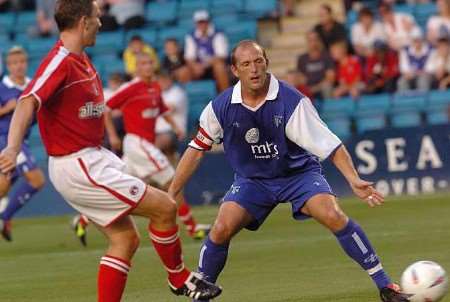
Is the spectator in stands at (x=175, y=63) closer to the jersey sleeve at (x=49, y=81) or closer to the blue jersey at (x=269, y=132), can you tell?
the blue jersey at (x=269, y=132)

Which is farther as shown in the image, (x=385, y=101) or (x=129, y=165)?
(x=385, y=101)

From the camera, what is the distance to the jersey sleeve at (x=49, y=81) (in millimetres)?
8438

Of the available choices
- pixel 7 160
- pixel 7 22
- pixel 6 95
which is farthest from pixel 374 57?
pixel 7 160

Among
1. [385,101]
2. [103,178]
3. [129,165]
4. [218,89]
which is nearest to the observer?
[103,178]

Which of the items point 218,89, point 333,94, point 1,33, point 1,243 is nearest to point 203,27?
point 218,89

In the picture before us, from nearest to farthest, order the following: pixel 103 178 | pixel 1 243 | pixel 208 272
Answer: pixel 103 178, pixel 208 272, pixel 1 243

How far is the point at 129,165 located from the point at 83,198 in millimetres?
8976

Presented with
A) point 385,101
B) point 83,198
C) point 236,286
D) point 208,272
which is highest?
point 83,198

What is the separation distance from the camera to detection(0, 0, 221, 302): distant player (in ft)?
28.3

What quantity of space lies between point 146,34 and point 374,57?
5.42 meters

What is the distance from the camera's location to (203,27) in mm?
23250

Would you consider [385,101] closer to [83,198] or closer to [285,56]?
[285,56]

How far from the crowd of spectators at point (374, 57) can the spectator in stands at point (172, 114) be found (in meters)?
1.95

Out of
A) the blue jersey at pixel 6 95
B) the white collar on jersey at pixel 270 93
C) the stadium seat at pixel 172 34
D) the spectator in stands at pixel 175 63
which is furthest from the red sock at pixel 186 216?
the stadium seat at pixel 172 34
